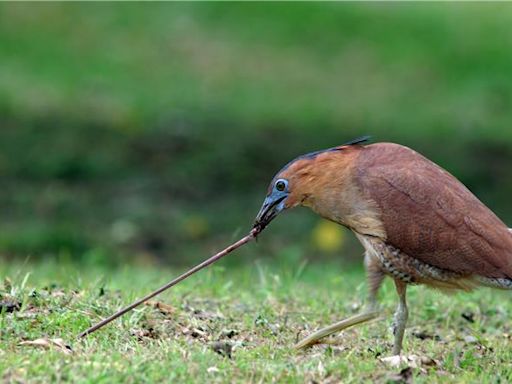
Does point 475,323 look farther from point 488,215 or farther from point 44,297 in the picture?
point 44,297

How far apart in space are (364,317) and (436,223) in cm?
68

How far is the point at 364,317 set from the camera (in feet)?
19.3

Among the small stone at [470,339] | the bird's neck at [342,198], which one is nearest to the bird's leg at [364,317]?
the bird's neck at [342,198]

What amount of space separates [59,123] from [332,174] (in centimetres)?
791

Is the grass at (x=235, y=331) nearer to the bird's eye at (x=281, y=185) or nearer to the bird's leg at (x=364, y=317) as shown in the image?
the bird's leg at (x=364, y=317)

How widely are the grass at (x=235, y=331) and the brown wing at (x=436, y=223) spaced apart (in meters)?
0.56

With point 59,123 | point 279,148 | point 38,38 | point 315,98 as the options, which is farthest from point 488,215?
point 38,38

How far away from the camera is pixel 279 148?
1307cm

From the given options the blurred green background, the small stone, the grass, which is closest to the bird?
the grass

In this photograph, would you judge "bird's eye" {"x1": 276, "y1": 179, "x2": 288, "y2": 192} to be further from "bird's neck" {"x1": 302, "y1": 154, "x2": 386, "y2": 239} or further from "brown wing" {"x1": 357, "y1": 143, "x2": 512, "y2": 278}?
"brown wing" {"x1": 357, "y1": 143, "x2": 512, "y2": 278}

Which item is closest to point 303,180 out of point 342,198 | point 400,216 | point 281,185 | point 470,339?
point 281,185

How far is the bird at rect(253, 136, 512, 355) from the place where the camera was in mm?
5578

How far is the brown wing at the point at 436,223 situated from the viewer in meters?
5.57

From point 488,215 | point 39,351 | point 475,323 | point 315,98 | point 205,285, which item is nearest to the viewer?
point 39,351
